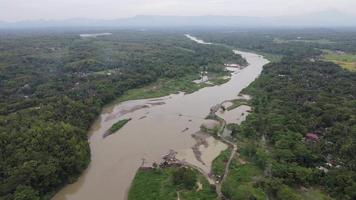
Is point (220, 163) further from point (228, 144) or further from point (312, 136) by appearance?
point (312, 136)

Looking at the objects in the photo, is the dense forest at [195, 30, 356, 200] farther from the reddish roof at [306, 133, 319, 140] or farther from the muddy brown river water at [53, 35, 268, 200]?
the muddy brown river water at [53, 35, 268, 200]

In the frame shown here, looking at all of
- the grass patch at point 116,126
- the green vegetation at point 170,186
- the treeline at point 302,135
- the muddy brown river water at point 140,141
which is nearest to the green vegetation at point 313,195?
the treeline at point 302,135

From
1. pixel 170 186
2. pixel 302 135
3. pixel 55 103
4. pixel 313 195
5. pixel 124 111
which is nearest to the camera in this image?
pixel 313 195

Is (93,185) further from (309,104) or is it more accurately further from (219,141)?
(309,104)

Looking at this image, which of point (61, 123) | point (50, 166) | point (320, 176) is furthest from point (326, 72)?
point (50, 166)

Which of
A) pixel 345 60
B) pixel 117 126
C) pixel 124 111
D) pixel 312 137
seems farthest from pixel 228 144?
pixel 345 60

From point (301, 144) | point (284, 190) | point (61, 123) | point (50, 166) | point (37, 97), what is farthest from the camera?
point (37, 97)
